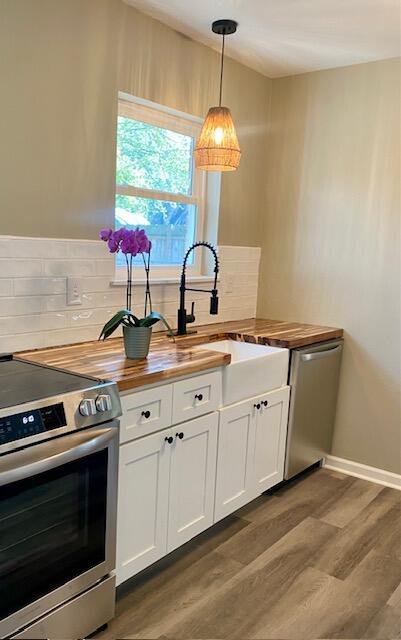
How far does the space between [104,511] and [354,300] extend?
2.09 m

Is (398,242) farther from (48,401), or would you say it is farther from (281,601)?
(48,401)

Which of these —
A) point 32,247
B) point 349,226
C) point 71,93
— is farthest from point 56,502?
point 349,226

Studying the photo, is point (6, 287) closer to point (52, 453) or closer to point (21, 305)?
point (21, 305)

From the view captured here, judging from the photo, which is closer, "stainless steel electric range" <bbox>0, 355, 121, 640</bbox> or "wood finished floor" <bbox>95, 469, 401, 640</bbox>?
"stainless steel electric range" <bbox>0, 355, 121, 640</bbox>

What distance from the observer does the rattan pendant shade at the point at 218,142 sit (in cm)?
249

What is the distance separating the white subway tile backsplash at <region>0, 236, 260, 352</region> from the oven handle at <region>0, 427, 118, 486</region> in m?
0.70

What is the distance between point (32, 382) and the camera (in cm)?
170

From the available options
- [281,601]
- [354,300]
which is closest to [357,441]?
[354,300]

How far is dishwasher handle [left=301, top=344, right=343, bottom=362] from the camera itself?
113 inches

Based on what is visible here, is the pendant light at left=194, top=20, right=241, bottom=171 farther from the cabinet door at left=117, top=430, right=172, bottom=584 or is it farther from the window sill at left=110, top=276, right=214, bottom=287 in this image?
the cabinet door at left=117, top=430, right=172, bottom=584

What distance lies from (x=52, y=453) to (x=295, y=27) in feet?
7.72

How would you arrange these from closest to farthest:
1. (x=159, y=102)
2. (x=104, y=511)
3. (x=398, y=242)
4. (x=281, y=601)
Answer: (x=104, y=511), (x=281, y=601), (x=159, y=102), (x=398, y=242)

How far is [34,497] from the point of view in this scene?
1531mm

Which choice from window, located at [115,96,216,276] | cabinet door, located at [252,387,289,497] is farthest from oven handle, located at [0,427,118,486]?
window, located at [115,96,216,276]
